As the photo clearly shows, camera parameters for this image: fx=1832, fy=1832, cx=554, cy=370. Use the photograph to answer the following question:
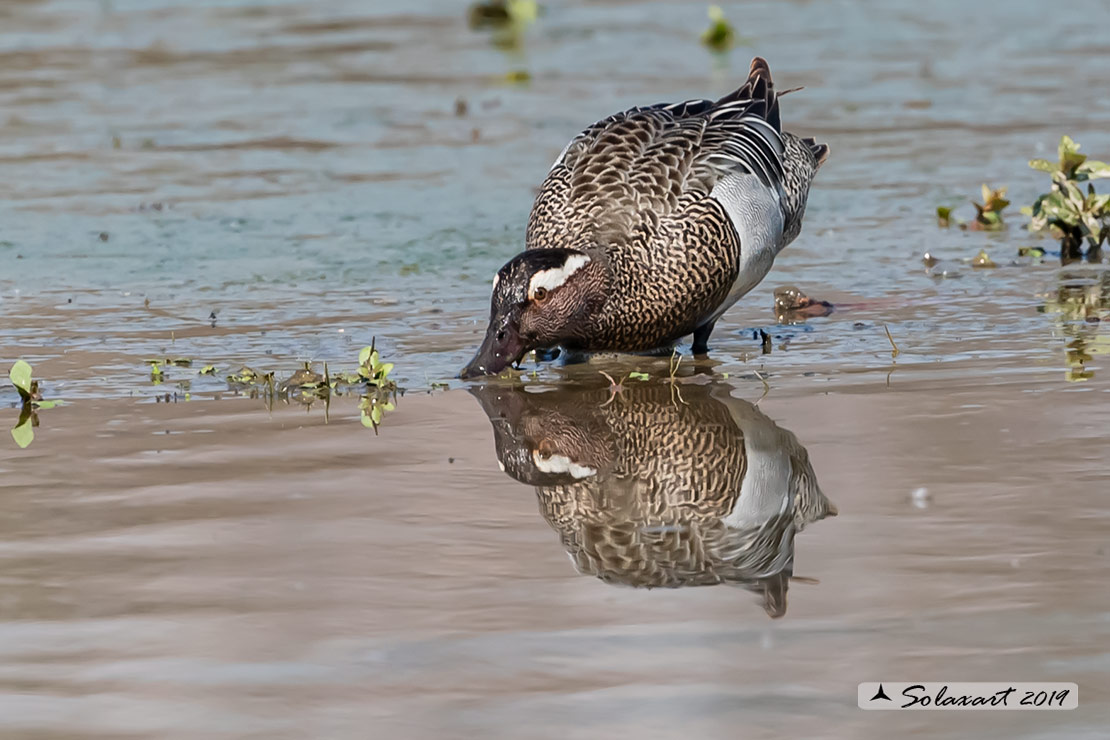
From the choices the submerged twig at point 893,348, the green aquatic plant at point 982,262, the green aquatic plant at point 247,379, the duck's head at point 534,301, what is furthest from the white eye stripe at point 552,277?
the green aquatic plant at point 982,262

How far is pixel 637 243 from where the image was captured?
7016 millimetres

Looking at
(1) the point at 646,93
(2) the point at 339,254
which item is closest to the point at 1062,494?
(2) the point at 339,254

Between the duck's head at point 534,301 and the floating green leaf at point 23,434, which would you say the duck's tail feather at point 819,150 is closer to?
the duck's head at point 534,301

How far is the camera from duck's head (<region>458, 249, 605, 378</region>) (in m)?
6.77

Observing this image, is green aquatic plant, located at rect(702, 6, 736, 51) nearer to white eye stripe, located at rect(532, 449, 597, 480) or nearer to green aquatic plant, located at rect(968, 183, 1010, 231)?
green aquatic plant, located at rect(968, 183, 1010, 231)

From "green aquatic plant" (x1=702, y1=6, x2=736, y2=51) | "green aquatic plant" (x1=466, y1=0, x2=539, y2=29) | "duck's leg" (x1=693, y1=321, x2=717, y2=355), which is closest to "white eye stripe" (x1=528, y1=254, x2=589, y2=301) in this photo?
"duck's leg" (x1=693, y1=321, x2=717, y2=355)

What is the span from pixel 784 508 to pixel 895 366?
1931mm

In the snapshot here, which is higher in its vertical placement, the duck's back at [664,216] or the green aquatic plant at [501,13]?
the green aquatic plant at [501,13]

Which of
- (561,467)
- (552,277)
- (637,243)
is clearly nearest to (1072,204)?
(637,243)

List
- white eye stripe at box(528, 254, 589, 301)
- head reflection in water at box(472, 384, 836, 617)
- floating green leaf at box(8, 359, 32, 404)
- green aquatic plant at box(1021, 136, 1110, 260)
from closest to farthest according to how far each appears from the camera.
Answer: head reflection in water at box(472, 384, 836, 617) < floating green leaf at box(8, 359, 32, 404) < white eye stripe at box(528, 254, 589, 301) < green aquatic plant at box(1021, 136, 1110, 260)

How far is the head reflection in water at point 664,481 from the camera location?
185 inches

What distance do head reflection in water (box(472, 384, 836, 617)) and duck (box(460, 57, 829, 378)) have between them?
0.92 feet

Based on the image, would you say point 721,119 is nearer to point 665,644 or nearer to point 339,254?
point 339,254

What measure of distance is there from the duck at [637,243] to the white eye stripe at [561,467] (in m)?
1.08
